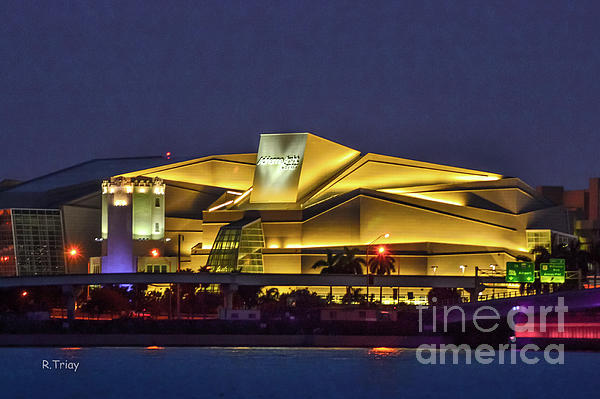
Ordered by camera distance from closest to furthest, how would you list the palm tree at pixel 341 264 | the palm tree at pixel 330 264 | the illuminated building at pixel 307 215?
1. the palm tree at pixel 341 264
2. the palm tree at pixel 330 264
3. the illuminated building at pixel 307 215

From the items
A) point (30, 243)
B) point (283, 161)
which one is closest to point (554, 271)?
point (283, 161)

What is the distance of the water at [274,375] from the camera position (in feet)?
292

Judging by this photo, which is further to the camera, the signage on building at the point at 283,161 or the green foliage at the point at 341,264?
the signage on building at the point at 283,161

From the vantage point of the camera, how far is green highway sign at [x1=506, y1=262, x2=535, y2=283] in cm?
12462

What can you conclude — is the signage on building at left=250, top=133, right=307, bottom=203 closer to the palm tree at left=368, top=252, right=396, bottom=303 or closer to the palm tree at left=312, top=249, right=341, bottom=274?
the palm tree at left=312, top=249, right=341, bottom=274

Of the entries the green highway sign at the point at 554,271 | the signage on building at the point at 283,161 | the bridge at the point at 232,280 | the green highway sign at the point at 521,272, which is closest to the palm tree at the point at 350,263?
the bridge at the point at 232,280

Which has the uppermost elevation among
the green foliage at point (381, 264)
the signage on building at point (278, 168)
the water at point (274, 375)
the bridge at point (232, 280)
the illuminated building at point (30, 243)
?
the signage on building at point (278, 168)

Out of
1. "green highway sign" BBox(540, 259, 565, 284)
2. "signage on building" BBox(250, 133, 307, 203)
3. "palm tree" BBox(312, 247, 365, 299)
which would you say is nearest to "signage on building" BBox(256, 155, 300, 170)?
"signage on building" BBox(250, 133, 307, 203)

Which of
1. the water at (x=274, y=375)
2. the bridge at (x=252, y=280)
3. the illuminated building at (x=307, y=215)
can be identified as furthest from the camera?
the illuminated building at (x=307, y=215)

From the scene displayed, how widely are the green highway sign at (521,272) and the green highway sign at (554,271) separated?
1.32 m

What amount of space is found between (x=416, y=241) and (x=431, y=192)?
1004 centimetres

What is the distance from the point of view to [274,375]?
3893 inches

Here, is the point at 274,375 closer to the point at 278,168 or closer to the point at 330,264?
the point at 330,264

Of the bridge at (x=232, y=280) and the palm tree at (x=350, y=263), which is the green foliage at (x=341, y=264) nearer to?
the palm tree at (x=350, y=263)
